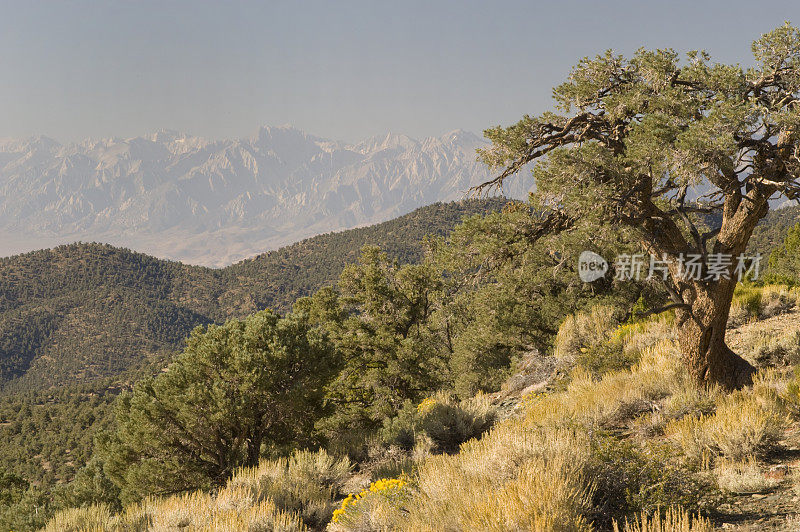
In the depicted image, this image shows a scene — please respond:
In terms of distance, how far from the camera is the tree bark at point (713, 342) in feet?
25.5

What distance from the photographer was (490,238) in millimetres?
8398

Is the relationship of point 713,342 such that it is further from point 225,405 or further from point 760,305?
point 225,405

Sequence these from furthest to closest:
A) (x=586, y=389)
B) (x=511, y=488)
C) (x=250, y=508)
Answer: (x=586, y=389)
(x=250, y=508)
(x=511, y=488)

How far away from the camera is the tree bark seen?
306 inches

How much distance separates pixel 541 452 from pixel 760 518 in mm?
1837

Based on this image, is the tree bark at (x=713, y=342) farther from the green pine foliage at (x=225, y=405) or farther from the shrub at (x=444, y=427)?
the green pine foliage at (x=225, y=405)

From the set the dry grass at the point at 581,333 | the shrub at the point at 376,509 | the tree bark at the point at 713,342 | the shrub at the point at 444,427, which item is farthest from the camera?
the dry grass at the point at 581,333

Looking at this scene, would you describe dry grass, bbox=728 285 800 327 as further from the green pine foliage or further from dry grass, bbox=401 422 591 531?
the green pine foliage

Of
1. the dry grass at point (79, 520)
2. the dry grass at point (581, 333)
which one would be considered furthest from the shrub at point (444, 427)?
the dry grass at point (79, 520)

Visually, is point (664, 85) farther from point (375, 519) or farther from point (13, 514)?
point (13, 514)

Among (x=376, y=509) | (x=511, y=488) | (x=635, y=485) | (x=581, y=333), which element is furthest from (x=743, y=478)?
(x=581, y=333)

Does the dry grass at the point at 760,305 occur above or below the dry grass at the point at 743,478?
above

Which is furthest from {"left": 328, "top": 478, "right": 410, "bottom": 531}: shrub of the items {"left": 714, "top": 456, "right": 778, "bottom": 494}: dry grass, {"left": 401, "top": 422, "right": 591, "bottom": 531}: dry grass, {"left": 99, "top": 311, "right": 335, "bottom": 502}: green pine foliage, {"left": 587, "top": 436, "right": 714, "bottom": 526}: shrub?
{"left": 99, "top": 311, "right": 335, "bottom": 502}: green pine foliage

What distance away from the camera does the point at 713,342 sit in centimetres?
784
